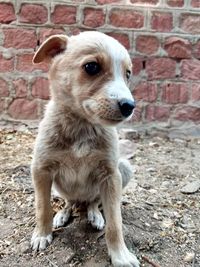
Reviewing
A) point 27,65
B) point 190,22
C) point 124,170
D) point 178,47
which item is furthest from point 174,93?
point 124,170

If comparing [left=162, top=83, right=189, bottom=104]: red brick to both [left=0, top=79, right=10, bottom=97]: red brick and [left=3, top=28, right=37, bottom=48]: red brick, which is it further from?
[left=0, top=79, right=10, bottom=97]: red brick

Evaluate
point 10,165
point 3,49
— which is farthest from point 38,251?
point 3,49

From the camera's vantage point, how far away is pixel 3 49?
4195 millimetres

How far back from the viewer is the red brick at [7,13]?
4.12m

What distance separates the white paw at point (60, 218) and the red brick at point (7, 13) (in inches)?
79.7

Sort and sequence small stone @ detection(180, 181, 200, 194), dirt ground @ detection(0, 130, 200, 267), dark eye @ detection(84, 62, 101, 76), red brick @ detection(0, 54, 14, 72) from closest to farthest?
1. dark eye @ detection(84, 62, 101, 76)
2. dirt ground @ detection(0, 130, 200, 267)
3. small stone @ detection(180, 181, 200, 194)
4. red brick @ detection(0, 54, 14, 72)

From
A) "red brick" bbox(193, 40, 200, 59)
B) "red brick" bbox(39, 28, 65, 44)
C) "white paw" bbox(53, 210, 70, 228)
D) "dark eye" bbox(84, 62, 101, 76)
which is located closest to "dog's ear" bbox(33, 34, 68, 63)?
"dark eye" bbox(84, 62, 101, 76)

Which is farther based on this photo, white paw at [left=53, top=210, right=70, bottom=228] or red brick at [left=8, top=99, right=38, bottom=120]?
red brick at [left=8, top=99, right=38, bottom=120]

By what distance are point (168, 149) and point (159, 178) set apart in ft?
2.12

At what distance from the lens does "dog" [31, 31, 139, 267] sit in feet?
7.45

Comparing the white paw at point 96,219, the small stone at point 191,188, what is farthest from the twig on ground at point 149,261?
the small stone at point 191,188

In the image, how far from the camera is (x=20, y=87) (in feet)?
14.0

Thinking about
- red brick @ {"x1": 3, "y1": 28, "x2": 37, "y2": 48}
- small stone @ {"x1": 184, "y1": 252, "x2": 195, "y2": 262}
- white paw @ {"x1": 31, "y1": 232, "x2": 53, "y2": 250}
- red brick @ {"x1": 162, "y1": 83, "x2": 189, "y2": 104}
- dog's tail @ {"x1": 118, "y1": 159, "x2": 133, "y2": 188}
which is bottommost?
small stone @ {"x1": 184, "y1": 252, "x2": 195, "y2": 262}

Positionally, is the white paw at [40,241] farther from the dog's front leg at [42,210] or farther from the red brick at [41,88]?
the red brick at [41,88]
